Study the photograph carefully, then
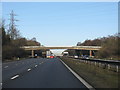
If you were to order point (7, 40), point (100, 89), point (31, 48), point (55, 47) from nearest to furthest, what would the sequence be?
point (100, 89) → point (7, 40) → point (31, 48) → point (55, 47)

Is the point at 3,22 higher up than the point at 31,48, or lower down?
higher up

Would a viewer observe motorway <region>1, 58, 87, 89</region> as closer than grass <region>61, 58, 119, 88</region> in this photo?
No

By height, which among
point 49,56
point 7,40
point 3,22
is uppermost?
point 3,22

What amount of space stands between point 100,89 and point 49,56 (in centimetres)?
9751

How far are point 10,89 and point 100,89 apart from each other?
406 centimetres

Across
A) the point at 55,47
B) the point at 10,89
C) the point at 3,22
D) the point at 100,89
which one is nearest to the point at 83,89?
the point at 100,89

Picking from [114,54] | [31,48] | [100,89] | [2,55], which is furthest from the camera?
[31,48]

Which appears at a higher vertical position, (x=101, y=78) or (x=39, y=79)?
(x=101, y=78)

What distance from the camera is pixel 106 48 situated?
74938mm

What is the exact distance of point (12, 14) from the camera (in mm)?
93000

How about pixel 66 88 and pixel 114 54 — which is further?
pixel 114 54

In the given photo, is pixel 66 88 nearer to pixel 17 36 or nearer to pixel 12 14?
pixel 12 14

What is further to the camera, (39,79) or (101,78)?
(39,79)

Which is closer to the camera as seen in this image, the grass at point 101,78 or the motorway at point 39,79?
the grass at point 101,78
